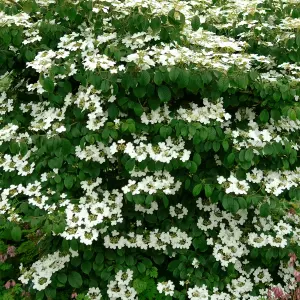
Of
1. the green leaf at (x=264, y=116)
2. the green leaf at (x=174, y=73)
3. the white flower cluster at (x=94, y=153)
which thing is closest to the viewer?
the green leaf at (x=174, y=73)

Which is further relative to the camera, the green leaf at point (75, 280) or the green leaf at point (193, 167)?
the green leaf at point (75, 280)

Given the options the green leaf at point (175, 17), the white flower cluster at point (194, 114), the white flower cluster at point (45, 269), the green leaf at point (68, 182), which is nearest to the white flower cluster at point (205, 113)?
the white flower cluster at point (194, 114)

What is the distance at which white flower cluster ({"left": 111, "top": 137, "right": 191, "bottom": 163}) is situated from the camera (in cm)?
235

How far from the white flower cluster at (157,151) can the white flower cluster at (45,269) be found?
71cm

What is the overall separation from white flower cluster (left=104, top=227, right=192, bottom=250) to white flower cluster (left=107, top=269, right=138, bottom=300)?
16 cm

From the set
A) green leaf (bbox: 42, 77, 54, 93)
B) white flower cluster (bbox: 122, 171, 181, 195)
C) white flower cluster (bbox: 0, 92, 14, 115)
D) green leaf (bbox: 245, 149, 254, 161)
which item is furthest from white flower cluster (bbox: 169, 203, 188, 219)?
white flower cluster (bbox: 0, 92, 14, 115)

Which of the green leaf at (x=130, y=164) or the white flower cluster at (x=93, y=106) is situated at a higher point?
the white flower cluster at (x=93, y=106)

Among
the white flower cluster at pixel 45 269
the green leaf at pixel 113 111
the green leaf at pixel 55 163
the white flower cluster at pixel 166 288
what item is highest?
the green leaf at pixel 113 111

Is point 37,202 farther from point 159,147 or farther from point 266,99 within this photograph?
point 266,99

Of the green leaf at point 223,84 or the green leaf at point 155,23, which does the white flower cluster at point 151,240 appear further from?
the green leaf at point 155,23

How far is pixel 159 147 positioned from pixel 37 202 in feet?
2.41

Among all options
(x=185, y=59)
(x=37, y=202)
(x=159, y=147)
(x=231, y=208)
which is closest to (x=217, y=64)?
(x=185, y=59)

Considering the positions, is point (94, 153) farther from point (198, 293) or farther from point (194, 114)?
point (198, 293)

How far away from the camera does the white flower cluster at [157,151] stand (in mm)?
2348
